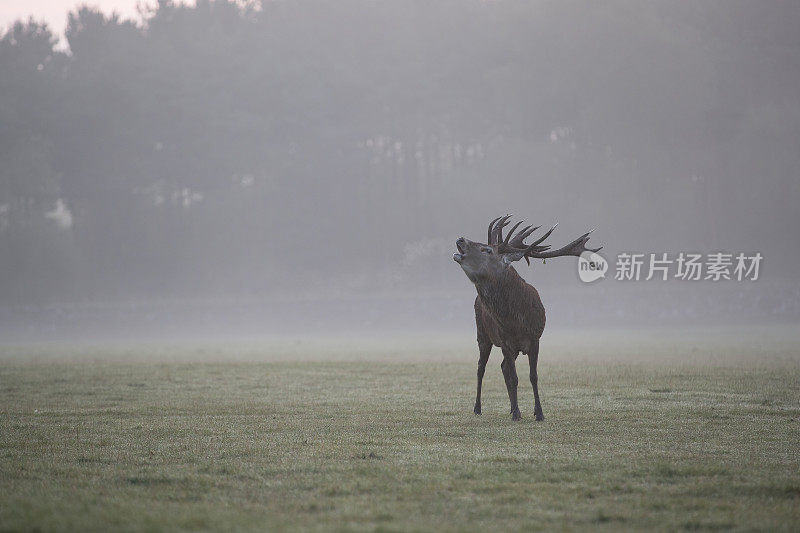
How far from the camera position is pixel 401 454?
35.0ft

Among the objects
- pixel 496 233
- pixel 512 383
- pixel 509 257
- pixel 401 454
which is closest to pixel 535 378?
pixel 512 383

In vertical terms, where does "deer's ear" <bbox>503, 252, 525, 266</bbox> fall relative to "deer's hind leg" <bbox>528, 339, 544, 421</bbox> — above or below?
above

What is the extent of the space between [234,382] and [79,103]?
66.0 metres

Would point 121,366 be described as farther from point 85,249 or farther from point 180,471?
point 85,249

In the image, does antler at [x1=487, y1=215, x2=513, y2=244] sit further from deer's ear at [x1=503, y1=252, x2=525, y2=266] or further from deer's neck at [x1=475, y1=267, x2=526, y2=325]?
deer's neck at [x1=475, y1=267, x2=526, y2=325]

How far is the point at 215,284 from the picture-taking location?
260 ft

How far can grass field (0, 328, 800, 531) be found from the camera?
7.61 m

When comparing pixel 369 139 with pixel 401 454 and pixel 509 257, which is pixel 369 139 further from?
pixel 401 454

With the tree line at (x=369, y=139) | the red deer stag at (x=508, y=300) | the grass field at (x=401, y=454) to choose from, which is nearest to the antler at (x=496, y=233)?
the red deer stag at (x=508, y=300)

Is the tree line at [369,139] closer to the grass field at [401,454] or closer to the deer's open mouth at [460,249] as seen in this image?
the grass field at [401,454]

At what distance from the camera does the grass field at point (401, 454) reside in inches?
299

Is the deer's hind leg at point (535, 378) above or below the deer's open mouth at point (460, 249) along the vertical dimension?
below

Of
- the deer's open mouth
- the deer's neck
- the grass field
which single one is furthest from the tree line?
the deer's open mouth

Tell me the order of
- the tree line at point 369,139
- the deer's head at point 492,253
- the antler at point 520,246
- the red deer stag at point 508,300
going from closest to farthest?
the deer's head at point 492,253, the red deer stag at point 508,300, the antler at point 520,246, the tree line at point 369,139
